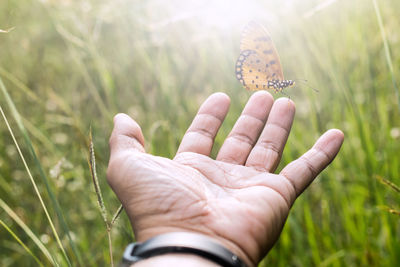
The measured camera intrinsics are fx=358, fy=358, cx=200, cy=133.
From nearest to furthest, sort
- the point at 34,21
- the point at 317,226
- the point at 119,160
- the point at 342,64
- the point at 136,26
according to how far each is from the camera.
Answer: the point at 119,160 < the point at 317,226 < the point at 342,64 < the point at 136,26 < the point at 34,21

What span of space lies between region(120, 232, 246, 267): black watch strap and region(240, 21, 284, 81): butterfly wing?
23.2 inches

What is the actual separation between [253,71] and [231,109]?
483 millimetres

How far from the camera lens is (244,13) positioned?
4.51ft

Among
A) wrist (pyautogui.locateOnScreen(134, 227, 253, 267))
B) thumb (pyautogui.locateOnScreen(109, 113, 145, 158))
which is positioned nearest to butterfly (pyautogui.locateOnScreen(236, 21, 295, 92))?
thumb (pyautogui.locateOnScreen(109, 113, 145, 158))

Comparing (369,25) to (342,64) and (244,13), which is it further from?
(244,13)

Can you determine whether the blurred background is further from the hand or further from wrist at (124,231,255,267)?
wrist at (124,231,255,267)

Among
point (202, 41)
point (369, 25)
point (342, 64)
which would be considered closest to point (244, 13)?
point (202, 41)

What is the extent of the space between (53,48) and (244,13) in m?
1.71

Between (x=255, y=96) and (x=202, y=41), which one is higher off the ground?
(x=202, y=41)

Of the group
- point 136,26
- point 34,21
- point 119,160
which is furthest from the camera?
point 34,21

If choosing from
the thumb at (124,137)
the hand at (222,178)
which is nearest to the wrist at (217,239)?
the hand at (222,178)

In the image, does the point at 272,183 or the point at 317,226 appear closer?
the point at 272,183

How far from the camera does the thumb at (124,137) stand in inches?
40.7

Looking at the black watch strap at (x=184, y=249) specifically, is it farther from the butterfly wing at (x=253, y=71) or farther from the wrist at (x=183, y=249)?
the butterfly wing at (x=253, y=71)
